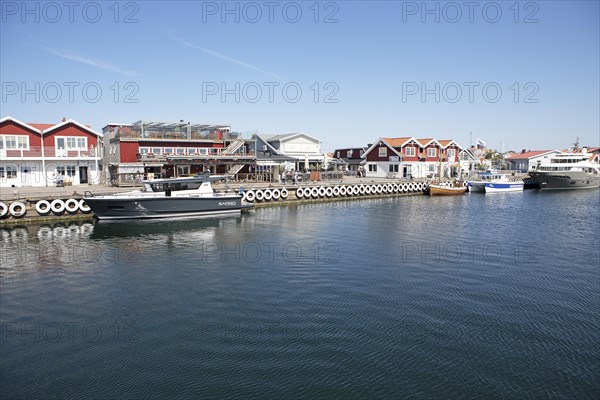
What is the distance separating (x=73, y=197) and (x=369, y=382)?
98.0 feet

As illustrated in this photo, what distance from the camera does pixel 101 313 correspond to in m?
14.4

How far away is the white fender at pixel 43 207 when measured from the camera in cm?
3136

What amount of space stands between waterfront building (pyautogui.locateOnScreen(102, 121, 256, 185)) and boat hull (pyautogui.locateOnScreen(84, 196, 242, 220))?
37.6 ft

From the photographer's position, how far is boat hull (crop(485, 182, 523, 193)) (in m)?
57.0

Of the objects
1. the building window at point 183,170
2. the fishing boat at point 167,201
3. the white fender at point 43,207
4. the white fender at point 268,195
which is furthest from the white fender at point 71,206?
the white fender at point 268,195

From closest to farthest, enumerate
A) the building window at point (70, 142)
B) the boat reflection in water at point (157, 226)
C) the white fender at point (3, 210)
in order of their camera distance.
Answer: the boat reflection in water at point (157, 226)
the white fender at point (3, 210)
the building window at point (70, 142)

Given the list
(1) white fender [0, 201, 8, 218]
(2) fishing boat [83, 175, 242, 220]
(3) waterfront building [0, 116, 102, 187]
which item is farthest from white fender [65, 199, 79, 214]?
(3) waterfront building [0, 116, 102, 187]

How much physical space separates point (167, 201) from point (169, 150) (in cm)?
1717

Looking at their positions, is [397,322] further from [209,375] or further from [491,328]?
[209,375]

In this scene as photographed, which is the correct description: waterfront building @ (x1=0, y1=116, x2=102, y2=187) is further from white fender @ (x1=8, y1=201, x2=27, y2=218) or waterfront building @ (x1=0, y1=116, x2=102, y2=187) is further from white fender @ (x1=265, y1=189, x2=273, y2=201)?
white fender @ (x1=265, y1=189, x2=273, y2=201)

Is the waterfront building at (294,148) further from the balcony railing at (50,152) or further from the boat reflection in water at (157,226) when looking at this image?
the boat reflection in water at (157,226)

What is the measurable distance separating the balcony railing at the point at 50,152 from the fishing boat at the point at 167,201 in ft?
49.0

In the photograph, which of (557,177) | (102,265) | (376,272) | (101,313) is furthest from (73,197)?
(557,177)

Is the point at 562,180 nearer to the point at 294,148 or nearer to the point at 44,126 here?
the point at 294,148
